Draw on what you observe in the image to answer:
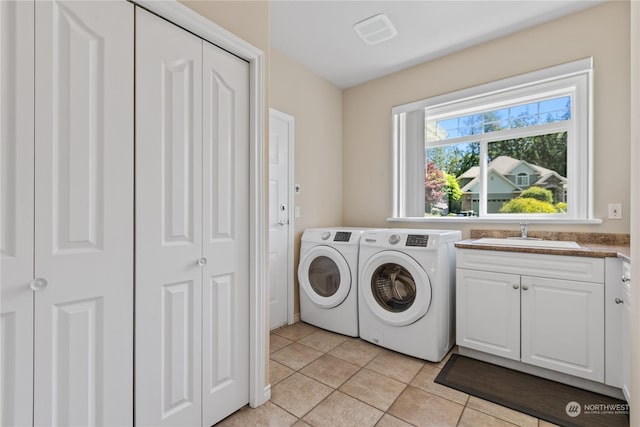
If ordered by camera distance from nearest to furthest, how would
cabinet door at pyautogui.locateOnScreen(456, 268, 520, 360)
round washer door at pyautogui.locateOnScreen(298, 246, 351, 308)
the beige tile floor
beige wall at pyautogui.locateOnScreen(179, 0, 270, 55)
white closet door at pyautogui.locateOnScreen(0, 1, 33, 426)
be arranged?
white closet door at pyautogui.locateOnScreen(0, 1, 33, 426)
beige wall at pyautogui.locateOnScreen(179, 0, 270, 55)
the beige tile floor
cabinet door at pyautogui.locateOnScreen(456, 268, 520, 360)
round washer door at pyautogui.locateOnScreen(298, 246, 351, 308)

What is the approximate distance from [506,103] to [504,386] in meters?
2.19

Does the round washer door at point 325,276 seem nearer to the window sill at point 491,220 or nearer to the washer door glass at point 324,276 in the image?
the washer door glass at point 324,276

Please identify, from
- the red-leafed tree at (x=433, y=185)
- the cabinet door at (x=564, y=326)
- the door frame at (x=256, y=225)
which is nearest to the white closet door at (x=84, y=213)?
the door frame at (x=256, y=225)

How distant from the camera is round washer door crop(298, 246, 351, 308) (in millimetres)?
2516

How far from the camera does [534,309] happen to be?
1.88 metres

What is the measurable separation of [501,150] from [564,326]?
1.51 m

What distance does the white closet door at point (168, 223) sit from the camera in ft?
3.98

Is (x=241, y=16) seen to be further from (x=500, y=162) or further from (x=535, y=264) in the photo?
(x=500, y=162)

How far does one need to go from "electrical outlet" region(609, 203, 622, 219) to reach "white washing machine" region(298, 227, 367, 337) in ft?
5.69

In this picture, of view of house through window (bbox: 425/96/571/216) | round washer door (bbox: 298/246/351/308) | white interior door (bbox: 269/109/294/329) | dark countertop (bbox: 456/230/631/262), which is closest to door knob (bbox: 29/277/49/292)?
white interior door (bbox: 269/109/294/329)

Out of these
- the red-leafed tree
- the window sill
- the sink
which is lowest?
the sink

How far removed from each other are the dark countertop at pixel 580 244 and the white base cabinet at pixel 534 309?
0.13 feet

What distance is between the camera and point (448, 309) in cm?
223

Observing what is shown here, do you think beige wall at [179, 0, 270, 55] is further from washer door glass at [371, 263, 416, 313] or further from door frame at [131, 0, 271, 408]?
washer door glass at [371, 263, 416, 313]
